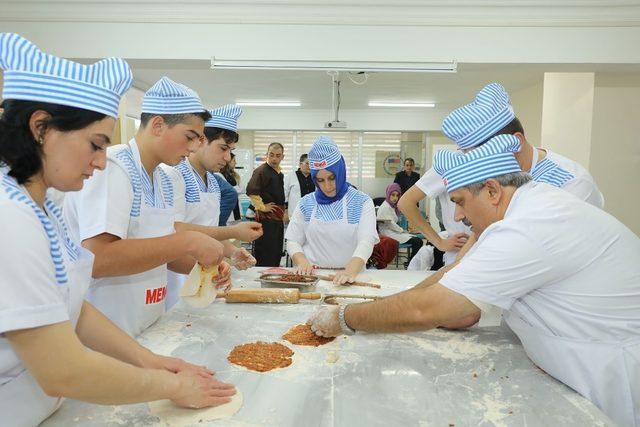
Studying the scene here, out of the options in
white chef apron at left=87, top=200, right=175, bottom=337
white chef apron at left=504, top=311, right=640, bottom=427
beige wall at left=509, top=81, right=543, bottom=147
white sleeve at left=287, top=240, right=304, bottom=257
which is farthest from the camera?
beige wall at left=509, top=81, right=543, bottom=147

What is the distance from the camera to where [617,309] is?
4.51 feet

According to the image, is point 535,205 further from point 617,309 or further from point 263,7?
point 263,7

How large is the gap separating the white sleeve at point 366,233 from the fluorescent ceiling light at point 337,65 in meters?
2.05

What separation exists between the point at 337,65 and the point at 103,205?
3558 millimetres

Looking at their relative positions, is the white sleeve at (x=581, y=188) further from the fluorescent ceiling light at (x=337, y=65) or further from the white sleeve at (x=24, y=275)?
the fluorescent ceiling light at (x=337, y=65)

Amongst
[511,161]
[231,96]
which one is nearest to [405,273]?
[511,161]

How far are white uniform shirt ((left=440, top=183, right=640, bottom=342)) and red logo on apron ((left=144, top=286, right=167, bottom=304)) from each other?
1130 millimetres

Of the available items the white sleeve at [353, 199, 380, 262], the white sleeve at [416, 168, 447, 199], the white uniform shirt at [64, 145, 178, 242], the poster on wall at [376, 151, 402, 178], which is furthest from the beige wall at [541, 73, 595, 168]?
the poster on wall at [376, 151, 402, 178]

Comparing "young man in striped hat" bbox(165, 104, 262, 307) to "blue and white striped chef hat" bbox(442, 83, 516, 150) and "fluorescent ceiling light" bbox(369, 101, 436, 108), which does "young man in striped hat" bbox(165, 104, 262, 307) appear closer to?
"blue and white striped chef hat" bbox(442, 83, 516, 150)

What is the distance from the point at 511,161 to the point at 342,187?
5.32ft

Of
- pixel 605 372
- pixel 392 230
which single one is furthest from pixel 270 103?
pixel 605 372

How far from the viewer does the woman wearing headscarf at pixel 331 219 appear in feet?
9.95

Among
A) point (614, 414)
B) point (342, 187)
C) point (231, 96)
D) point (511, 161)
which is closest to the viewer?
point (614, 414)

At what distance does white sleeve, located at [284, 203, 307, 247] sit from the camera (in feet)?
10.3
